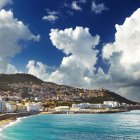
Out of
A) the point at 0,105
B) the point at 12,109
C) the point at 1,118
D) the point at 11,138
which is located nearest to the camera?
the point at 11,138

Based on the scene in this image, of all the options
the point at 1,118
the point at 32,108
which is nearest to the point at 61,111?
the point at 32,108

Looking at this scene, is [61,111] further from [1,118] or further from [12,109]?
[1,118]

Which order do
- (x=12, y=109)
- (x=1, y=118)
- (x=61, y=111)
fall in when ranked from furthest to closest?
(x=61, y=111) → (x=12, y=109) → (x=1, y=118)

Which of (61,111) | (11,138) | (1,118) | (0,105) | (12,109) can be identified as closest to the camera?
(11,138)

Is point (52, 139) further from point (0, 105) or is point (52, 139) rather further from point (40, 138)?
point (0, 105)

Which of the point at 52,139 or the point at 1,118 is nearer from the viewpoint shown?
the point at 52,139

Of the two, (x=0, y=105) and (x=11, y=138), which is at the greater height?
(x=0, y=105)

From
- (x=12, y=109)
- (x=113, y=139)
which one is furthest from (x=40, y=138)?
(x=12, y=109)

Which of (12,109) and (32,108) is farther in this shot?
(32,108)

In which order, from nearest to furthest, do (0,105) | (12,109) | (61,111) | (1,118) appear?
(1,118) → (0,105) → (12,109) → (61,111)
